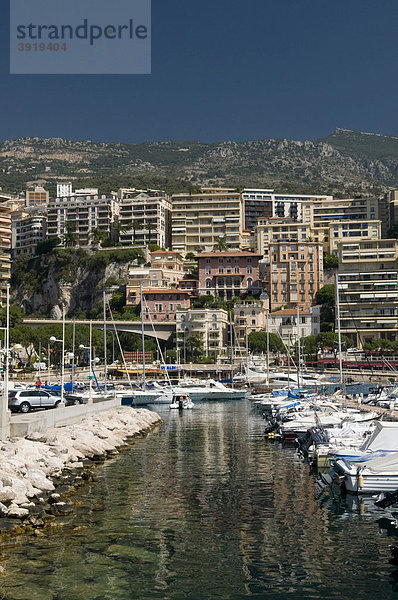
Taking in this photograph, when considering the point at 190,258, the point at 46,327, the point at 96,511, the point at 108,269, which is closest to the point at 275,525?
the point at 96,511

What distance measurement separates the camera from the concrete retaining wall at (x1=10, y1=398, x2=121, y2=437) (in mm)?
31688

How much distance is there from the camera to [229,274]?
146 metres

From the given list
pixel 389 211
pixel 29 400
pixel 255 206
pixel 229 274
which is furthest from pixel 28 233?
pixel 29 400

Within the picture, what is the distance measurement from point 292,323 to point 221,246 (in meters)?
34.9

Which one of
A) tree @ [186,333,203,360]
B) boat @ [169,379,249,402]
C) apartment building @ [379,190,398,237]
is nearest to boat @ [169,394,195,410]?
boat @ [169,379,249,402]

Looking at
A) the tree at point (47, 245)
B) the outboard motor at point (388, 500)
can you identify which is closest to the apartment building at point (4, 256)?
the tree at point (47, 245)

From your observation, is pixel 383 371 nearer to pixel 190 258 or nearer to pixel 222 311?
pixel 222 311

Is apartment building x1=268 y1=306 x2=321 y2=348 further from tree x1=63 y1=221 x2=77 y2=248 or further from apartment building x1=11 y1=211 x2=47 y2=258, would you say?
apartment building x1=11 y1=211 x2=47 y2=258

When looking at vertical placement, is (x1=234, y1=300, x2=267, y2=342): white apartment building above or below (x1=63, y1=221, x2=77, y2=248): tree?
below

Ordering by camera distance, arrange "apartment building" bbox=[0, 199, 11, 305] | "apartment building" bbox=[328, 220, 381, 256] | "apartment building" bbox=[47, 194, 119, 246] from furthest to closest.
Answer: "apartment building" bbox=[47, 194, 119, 246] → "apartment building" bbox=[328, 220, 381, 256] → "apartment building" bbox=[0, 199, 11, 305]

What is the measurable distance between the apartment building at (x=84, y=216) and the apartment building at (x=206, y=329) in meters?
48.4

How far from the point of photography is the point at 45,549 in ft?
60.7

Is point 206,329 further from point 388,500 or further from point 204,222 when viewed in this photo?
point 388,500

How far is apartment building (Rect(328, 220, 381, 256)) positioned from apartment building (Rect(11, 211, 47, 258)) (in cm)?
7082
